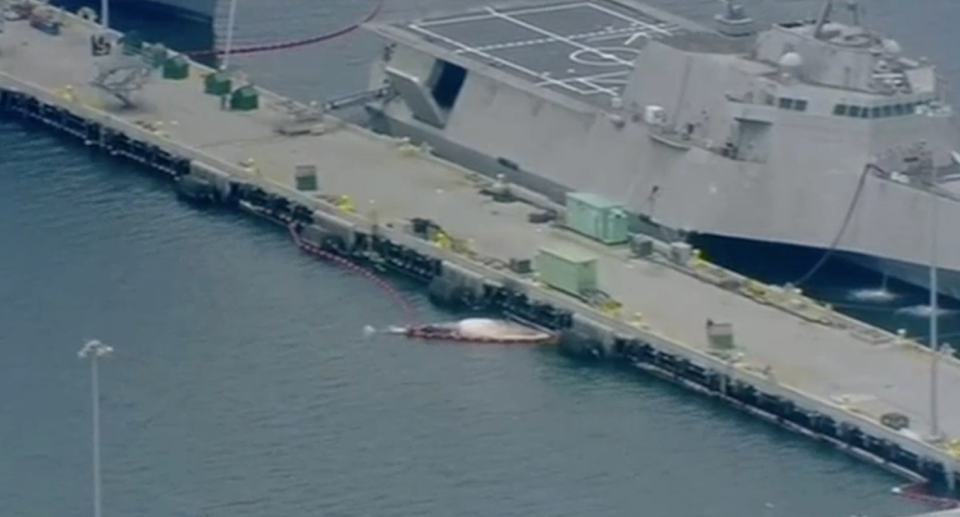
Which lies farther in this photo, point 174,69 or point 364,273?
point 174,69

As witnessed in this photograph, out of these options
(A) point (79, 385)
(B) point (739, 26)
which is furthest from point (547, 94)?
(A) point (79, 385)

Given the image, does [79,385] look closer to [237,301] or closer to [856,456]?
[237,301]

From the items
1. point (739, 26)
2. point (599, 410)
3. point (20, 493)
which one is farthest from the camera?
point (739, 26)

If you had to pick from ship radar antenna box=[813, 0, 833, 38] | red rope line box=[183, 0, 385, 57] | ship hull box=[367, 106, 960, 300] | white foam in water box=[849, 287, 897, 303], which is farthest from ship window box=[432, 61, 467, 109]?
white foam in water box=[849, 287, 897, 303]

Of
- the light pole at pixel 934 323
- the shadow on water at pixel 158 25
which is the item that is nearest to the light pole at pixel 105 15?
the shadow on water at pixel 158 25

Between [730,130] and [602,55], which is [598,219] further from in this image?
[602,55]

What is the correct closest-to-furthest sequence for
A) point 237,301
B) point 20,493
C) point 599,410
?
point 20,493, point 599,410, point 237,301

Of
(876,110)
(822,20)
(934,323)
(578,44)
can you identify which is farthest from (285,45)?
(934,323)
